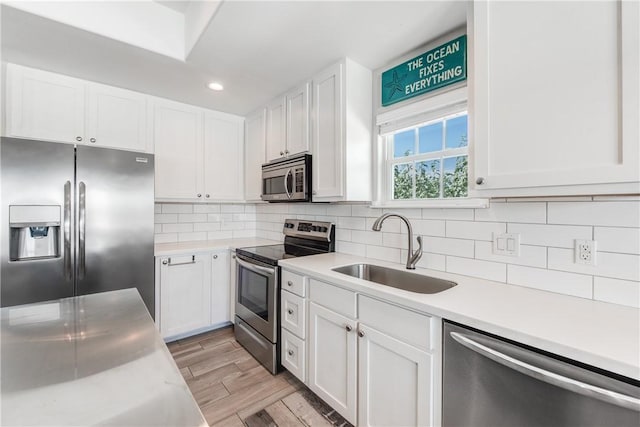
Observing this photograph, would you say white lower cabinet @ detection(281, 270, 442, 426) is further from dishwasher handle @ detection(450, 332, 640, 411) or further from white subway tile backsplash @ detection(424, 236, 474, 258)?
white subway tile backsplash @ detection(424, 236, 474, 258)

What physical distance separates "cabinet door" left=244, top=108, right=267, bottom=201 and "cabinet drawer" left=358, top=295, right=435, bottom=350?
1.86 meters

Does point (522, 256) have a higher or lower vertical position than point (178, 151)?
lower

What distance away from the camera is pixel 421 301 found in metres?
1.18

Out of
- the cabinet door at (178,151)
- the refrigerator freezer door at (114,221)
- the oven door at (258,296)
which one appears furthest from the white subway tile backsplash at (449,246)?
the cabinet door at (178,151)

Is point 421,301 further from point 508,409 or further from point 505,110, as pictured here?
point 505,110

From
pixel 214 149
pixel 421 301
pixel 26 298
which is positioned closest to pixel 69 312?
pixel 26 298

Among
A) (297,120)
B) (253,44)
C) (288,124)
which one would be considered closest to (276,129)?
(288,124)

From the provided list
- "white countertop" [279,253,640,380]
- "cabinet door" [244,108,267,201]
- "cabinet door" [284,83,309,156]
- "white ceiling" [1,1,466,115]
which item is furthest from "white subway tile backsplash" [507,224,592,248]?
"cabinet door" [244,108,267,201]

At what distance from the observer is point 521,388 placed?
93 centimetres

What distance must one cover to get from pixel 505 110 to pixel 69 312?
1855mm

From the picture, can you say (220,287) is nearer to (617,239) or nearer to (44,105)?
(44,105)

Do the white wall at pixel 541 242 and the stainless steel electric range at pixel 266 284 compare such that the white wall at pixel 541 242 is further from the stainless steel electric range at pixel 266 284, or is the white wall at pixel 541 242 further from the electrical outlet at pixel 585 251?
the stainless steel electric range at pixel 266 284

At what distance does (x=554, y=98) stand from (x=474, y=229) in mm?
763

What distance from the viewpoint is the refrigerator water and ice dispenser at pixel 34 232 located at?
1707mm
